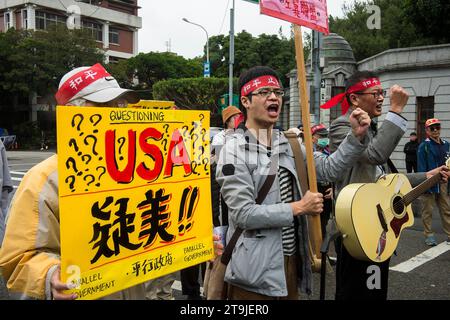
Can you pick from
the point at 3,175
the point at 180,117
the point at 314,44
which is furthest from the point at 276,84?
the point at 314,44

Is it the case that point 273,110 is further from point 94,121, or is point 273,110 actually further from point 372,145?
point 94,121

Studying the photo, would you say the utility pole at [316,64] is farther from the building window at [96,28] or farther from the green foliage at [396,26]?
the building window at [96,28]

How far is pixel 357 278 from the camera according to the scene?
273 cm

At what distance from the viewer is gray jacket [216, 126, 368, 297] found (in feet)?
7.27

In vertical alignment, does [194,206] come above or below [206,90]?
below

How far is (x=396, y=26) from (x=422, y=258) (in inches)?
1245

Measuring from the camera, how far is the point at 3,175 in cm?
441

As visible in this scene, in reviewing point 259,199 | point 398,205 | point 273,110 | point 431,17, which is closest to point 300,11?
point 273,110

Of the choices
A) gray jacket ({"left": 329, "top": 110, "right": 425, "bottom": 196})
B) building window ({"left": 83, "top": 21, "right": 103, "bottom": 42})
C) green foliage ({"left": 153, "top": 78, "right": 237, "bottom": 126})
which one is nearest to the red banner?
gray jacket ({"left": 329, "top": 110, "right": 425, "bottom": 196})

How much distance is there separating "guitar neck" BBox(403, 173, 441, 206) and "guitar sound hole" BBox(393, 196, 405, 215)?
34mm

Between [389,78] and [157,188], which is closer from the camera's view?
[157,188]

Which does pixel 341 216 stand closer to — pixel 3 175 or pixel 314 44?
pixel 3 175
